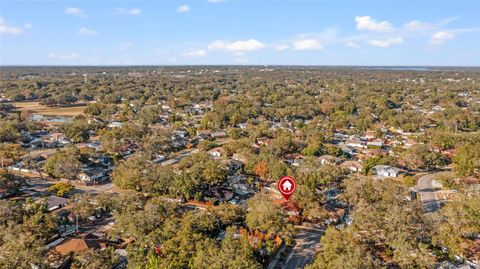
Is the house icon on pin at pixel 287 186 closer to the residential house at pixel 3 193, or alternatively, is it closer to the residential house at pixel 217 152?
the residential house at pixel 217 152

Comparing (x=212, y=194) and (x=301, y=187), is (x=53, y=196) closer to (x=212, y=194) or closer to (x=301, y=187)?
(x=212, y=194)

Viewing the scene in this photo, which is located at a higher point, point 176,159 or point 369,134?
point 369,134

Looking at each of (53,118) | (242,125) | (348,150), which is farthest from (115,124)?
(348,150)

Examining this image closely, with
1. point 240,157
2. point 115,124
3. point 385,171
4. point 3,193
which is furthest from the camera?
point 115,124

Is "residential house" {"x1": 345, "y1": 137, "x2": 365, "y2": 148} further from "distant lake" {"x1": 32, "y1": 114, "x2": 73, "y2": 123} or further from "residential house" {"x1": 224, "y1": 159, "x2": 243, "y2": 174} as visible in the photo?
"distant lake" {"x1": 32, "y1": 114, "x2": 73, "y2": 123}

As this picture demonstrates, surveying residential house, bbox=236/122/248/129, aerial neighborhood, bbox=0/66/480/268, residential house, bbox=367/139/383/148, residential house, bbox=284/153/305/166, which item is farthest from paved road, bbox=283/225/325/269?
residential house, bbox=236/122/248/129

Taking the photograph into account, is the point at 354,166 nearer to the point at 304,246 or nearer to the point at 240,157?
the point at 240,157
